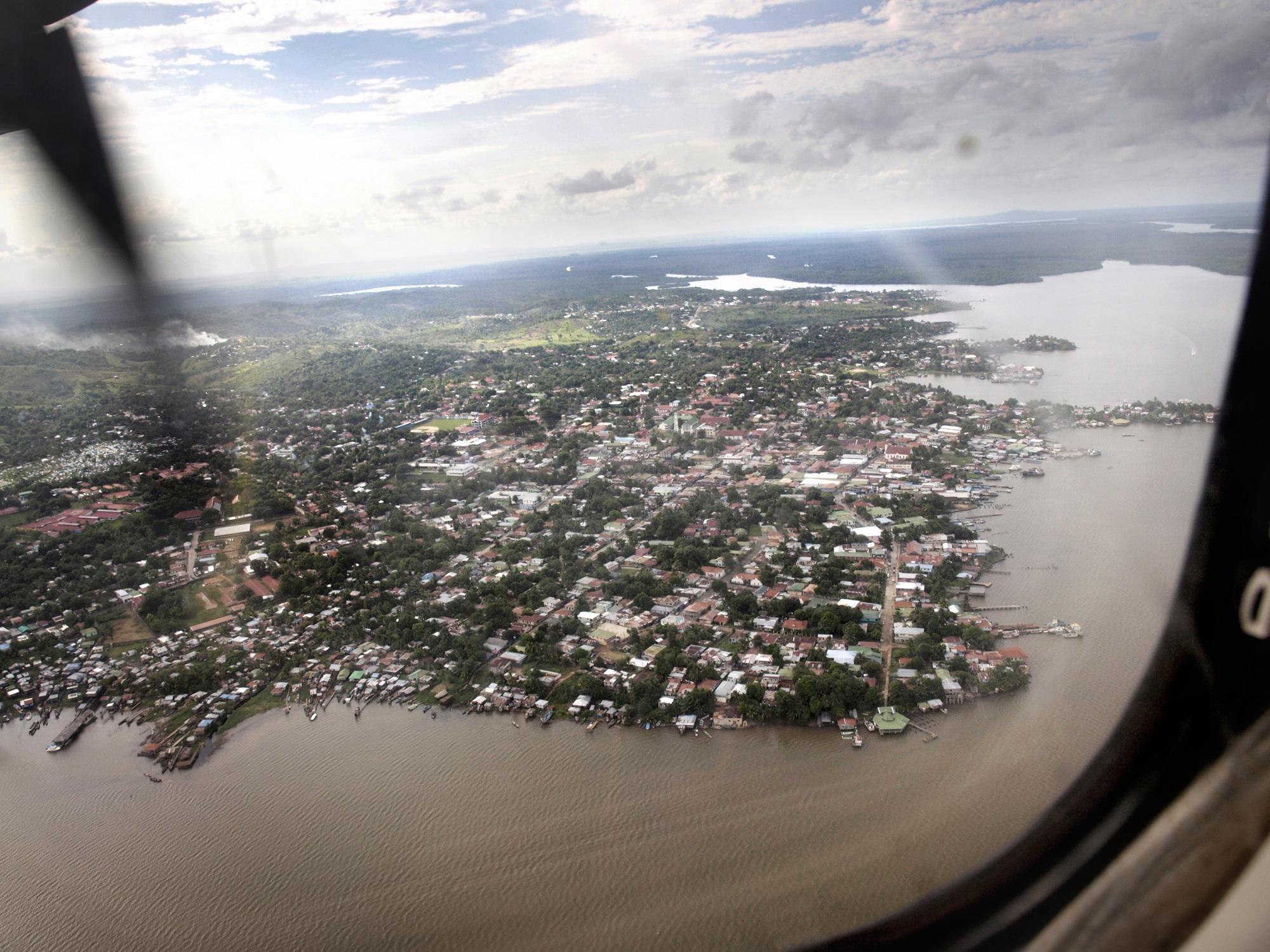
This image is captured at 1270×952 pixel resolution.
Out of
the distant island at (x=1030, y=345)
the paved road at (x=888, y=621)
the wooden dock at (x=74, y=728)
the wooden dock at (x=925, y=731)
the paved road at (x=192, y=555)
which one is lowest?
the wooden dock at (x=74, y=728)

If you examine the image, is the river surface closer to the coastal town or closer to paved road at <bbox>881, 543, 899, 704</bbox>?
the coastal town

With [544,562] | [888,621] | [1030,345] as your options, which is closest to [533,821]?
[888,621]

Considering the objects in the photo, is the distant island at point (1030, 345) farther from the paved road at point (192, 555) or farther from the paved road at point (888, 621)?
the paved road at point (192, 555)

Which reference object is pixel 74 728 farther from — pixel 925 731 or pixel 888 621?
pixel 888 621

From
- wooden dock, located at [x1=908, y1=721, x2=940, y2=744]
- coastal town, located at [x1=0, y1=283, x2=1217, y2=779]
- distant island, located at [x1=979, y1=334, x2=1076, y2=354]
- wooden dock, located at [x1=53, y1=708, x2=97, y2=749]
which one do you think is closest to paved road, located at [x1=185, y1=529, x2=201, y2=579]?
coastal town, located at [x1=0, y1=283, x2=1217, y2=779]

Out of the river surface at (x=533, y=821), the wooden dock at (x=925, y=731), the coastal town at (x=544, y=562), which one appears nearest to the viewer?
the river surface at (x=533, y=821)

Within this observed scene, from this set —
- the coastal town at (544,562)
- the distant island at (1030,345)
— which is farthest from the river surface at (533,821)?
the distant island at (1030,345)
